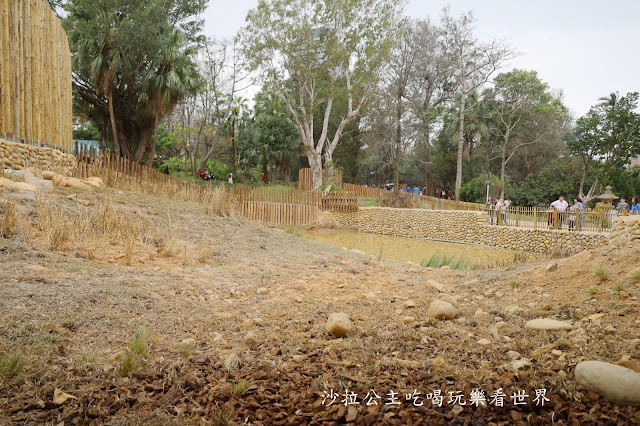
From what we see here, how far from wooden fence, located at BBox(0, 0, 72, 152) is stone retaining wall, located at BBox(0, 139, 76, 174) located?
197mm

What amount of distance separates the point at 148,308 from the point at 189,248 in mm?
2947

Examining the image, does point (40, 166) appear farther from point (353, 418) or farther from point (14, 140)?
point (353, 418)

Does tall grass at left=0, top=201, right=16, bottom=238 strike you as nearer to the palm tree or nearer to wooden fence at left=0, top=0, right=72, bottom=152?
wooden fence at left=0, top=0, right=72, bottom=152

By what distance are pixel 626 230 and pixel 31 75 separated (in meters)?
11.3

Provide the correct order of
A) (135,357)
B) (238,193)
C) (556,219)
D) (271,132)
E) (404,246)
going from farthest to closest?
1. (271,132)
2. (238,193)
3. (404,246)
4. (556,219)
5. (135,357)

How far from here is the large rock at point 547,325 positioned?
2.53m

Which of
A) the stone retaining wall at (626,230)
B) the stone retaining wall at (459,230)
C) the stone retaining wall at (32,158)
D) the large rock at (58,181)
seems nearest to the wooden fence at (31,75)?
the stone retaining wall at (32,158)

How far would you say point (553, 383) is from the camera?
178 centimetres

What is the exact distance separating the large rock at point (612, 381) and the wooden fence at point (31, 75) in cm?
968

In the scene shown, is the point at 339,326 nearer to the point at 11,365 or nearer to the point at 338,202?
the point at 11,365

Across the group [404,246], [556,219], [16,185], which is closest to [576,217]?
[556,219]

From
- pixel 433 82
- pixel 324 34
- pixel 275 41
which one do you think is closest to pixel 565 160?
pixel 433 82

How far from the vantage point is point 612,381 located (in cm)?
164

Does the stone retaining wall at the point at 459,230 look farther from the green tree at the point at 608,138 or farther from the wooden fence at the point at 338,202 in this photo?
the green tree at the point at 608,138
